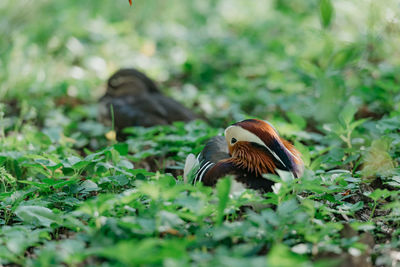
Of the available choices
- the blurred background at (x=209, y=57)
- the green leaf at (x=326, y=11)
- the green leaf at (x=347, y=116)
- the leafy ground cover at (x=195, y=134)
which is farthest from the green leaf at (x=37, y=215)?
the green leaf at (x=326, y=11)

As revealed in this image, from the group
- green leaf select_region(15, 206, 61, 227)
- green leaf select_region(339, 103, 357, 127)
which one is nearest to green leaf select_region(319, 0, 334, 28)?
green leaf select_region(339, 103, 357, 127)

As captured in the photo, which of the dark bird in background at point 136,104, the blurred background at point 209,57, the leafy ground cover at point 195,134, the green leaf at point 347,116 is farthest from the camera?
the dark bird in background at point 136,104

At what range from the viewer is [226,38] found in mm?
7336

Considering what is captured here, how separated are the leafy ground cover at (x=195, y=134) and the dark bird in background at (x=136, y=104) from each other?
0.57 ft

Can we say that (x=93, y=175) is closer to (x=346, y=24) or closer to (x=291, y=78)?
(x=291, y=78)

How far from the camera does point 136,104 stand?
465 cm

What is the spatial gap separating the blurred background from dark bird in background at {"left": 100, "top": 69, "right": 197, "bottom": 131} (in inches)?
8.3

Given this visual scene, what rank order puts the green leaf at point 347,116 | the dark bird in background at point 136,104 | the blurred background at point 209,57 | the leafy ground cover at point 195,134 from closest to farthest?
the leafy ground cover at point 195,134, the green leaf at point 347,116, the blurred background at point 209,57, the dark bird in background at point 136,104

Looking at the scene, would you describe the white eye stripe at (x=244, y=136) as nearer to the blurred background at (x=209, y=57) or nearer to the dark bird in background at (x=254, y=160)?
the dark bird in background at (x=254, y=160)

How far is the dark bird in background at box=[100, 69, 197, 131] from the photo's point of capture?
4.48 metres

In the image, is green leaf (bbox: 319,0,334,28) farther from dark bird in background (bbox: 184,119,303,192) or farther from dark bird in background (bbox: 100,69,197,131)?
dark bird in background (bbox: 184,119,303,192)

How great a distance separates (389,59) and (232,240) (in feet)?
15.5

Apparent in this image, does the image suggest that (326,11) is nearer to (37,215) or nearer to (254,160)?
(254,160)

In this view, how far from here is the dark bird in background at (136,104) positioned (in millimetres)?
4484
